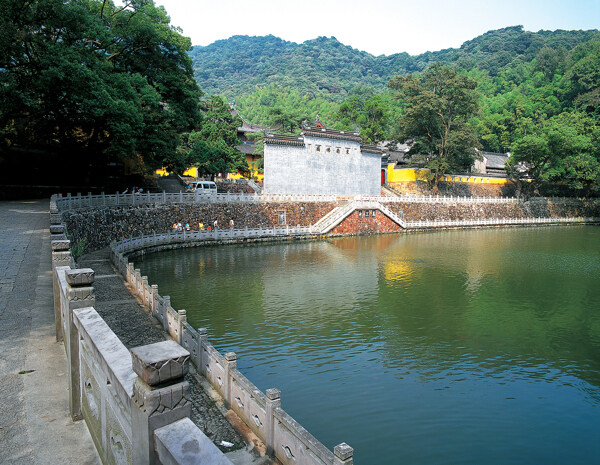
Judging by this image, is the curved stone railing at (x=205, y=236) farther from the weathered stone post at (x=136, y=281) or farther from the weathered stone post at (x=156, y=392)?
the weathered stone post at (x=156, y=392)

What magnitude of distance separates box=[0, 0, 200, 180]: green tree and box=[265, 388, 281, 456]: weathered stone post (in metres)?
21.0

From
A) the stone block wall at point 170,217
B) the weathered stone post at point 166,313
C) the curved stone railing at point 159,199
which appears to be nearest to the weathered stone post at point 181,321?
the weathered stone post at point 166,313

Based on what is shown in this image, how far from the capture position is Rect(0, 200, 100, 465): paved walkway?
4.42 metres

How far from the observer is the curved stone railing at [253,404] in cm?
536

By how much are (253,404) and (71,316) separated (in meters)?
3.21

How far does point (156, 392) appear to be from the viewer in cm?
273

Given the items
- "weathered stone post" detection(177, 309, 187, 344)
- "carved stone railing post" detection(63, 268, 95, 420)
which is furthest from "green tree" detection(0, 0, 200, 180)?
"carved stone railing post" detection(63, 268, 95, 420)

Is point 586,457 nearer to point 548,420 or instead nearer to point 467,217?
point 548,420

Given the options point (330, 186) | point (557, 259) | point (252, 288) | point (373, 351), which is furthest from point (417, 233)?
point (373, 351)

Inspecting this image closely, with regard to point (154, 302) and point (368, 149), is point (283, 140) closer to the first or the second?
point (368, 149)

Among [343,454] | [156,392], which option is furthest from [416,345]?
[156,392]

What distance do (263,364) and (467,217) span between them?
4489cm

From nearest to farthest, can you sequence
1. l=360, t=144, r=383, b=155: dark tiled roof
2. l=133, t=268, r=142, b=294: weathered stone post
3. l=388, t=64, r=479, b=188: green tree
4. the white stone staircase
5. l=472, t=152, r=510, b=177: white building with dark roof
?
l=133, t=268, r=142, b=294: weathered stone post, the white stone staircase, l=360, t=144, r=383, b=155: dark tiled roof, l=388, t=64, r=479, b=188: green tree, l=472, t=152, r=510, b=177: white building with dark roof

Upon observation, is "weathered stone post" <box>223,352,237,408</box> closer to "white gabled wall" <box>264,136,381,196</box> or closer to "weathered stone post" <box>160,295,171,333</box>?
"weathered stone post" <box>160,295,171,333</box>
